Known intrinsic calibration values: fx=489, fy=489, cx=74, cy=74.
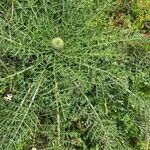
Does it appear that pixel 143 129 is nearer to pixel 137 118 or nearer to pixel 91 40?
pixel 137 118

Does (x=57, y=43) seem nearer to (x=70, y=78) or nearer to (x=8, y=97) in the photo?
(x=70, y=78)

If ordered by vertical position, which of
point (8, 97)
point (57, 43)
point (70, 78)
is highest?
point (57, 43)

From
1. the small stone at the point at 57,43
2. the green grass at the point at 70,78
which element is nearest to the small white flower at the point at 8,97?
the green grass at the point at 70,78

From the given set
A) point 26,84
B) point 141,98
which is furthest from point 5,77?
point 141,98

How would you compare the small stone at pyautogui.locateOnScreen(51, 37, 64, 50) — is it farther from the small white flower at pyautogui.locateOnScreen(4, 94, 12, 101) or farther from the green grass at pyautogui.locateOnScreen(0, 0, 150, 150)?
the small white flower at pyautogui.locateOnScreen(4, 94, 12, 101)

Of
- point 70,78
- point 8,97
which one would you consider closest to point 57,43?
point 70,78

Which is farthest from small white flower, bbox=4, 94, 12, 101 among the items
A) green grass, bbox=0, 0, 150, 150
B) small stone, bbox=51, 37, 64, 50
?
small stone, bbox=51, 37, 64, 50
